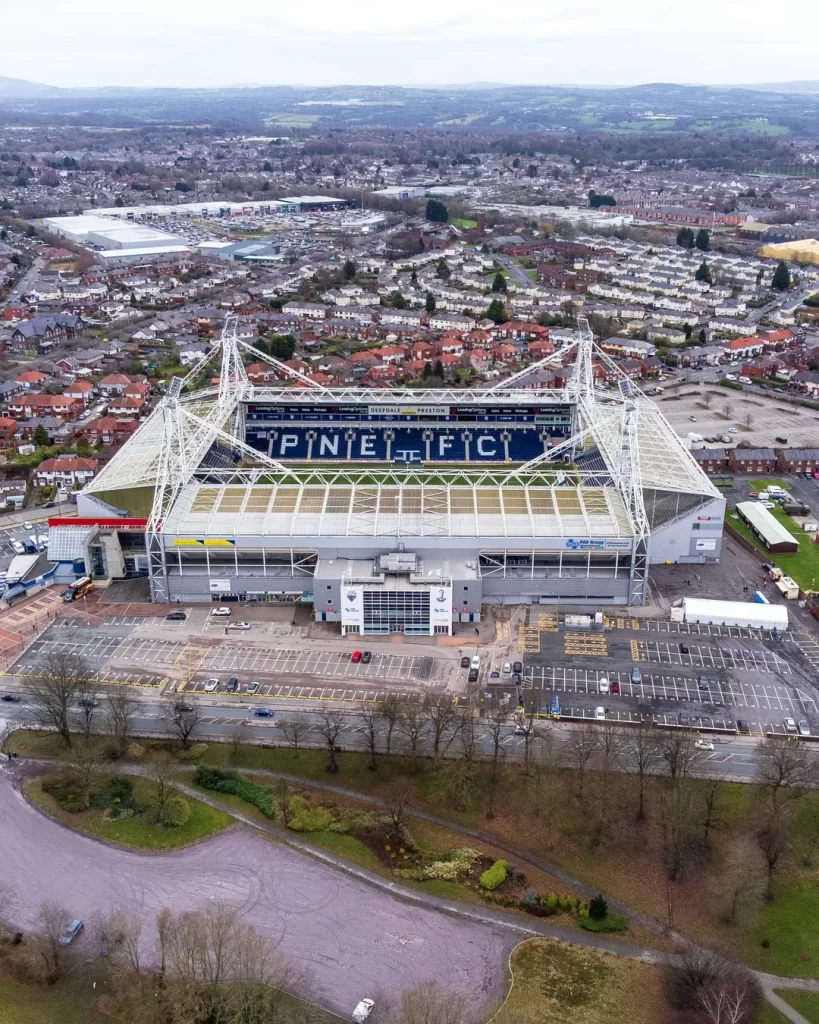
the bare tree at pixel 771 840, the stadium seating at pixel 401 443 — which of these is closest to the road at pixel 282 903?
the bare tree at pixel 771 840

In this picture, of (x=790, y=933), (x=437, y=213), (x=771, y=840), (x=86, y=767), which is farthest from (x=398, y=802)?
(x=437, y=213)

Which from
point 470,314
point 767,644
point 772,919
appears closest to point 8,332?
point 470,314

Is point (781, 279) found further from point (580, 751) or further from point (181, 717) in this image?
point (181, 717)

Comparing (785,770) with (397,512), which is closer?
(785,770)

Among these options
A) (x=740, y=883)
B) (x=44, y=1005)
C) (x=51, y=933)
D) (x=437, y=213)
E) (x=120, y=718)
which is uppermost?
(x=437, y=213)

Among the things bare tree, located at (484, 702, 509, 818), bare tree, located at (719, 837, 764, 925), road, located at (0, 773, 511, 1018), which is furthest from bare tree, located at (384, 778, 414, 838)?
bare tree, located at (719, 837, 764, 925)

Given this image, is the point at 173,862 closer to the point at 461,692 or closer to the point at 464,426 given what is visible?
the point at 461,692

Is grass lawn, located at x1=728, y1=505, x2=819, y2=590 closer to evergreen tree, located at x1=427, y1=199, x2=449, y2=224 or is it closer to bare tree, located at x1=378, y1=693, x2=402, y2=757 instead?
bare tree, located at x1=378, y1=693, x2=402, y2=757
